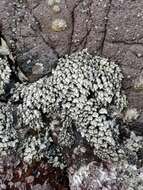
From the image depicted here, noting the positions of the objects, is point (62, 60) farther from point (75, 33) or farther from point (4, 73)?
point (4, 73)

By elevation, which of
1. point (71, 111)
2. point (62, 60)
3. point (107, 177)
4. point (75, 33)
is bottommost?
point (107, 177)

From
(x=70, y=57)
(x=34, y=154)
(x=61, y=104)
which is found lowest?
(x=34, y=154)

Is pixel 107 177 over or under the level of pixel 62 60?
under

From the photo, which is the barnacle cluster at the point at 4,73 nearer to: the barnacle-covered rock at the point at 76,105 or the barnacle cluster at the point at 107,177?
the barnacle-covered rock at the point at 76,105

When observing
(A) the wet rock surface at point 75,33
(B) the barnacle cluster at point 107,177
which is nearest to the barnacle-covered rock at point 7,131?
(A) the wet rock surface at point 75,33

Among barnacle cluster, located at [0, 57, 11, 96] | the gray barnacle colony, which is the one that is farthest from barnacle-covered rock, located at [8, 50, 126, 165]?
barnacle cluster, located at [0, 57, 11, 96]

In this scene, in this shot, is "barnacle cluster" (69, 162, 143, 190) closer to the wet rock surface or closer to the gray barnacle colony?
the gray barnacle colony

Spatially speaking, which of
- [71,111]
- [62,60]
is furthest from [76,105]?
[62,60]

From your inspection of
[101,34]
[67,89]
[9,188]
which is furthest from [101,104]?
[9,188]

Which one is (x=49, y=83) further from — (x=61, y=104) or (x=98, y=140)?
(x=98, y=140)
